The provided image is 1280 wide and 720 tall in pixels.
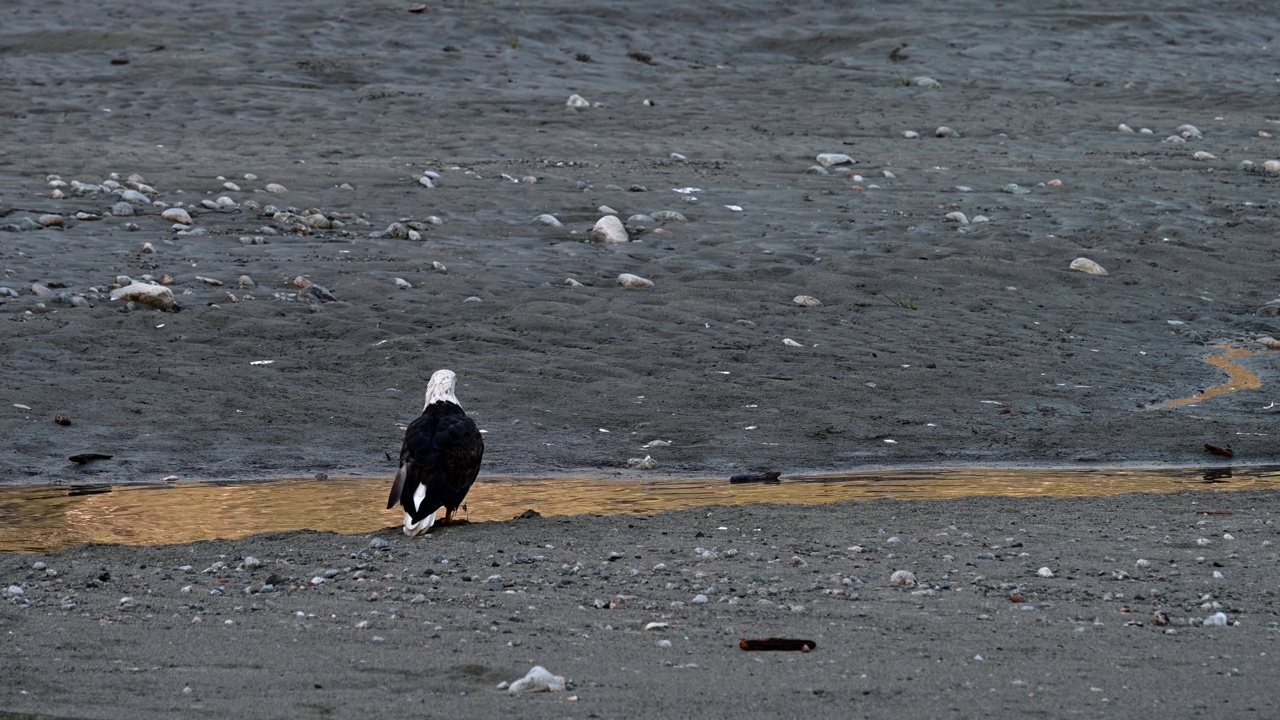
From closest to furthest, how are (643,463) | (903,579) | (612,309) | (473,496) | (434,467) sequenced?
(903,579)
(434,467)
(473,496)
(643,463)
(612,309)

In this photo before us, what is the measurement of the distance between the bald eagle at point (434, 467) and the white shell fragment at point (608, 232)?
5645 millimetres

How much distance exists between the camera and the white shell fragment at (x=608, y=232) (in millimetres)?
13055

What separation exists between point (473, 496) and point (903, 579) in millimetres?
2920

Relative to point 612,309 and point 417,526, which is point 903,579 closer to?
point 417,526

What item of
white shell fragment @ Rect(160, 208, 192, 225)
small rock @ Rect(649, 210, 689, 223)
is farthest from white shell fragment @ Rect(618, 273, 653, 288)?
white shell fragment @ Rect(160, 208, 192, 225)

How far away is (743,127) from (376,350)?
29.0 feet

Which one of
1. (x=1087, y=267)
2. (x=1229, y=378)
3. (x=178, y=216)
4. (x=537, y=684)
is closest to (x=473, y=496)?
(x=537, y=684)

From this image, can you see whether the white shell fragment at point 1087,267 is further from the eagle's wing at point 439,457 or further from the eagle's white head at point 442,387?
the eagle's wing at point 439,457

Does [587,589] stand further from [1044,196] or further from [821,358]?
[1044,196]

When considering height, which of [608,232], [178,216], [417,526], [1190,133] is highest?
[417,526]

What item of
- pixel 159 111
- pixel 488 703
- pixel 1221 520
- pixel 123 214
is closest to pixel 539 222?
pixel 123 214

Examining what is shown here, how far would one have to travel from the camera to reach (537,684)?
4.49 m

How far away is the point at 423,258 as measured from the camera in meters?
12.4

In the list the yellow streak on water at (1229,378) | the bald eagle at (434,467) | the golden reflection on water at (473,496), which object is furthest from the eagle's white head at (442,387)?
the yellow streak on water at (1229,378)
